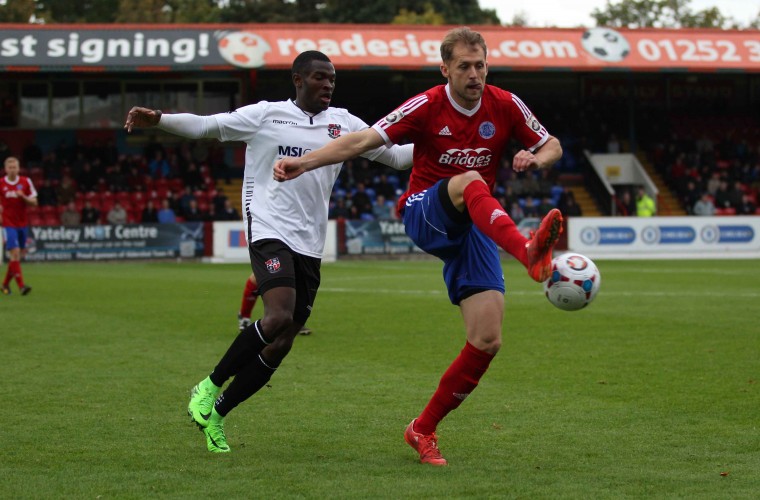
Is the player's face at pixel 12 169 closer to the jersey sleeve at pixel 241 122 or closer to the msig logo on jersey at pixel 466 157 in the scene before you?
the jersey sleeve at pixel 241 122

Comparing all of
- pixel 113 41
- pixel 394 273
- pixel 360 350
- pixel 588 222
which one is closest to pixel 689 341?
pixel 360 350

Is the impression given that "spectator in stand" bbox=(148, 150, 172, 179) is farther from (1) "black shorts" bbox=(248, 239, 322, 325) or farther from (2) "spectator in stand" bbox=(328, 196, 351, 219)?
(1) "black shorts" bbox=(248, 239, 322, 325)

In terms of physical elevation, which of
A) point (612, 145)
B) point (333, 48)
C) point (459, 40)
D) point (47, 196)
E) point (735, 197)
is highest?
point (333, 48)

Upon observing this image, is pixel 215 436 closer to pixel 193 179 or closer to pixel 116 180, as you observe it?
pixel 116 180

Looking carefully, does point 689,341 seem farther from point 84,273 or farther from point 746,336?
point 84,273

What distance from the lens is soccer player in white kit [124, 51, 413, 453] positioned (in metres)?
6.04

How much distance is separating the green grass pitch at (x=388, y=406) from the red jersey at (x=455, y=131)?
1.55 m

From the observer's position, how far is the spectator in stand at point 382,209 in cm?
Answer: 3269

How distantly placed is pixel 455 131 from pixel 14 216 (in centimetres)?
1430

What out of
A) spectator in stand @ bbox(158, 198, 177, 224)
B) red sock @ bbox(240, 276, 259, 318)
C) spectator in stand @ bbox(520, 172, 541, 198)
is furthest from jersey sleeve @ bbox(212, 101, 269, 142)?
spectator in stand @ bbox(520, 172, 541, 198)

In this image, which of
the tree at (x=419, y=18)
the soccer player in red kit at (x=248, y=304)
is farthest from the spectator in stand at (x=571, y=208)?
the tree at (x=419, y=18)

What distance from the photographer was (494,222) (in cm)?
525

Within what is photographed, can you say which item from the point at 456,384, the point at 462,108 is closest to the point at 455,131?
the point at 462,108

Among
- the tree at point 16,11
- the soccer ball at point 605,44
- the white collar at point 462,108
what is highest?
the tree at point 16,11
